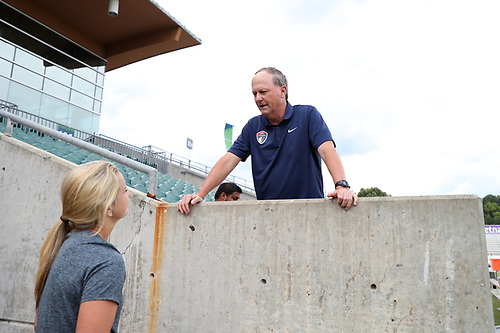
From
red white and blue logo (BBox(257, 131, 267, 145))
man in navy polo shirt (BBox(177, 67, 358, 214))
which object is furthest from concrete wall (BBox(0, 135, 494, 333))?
red white and blue logo (BBox(257, 131, 267, 145))

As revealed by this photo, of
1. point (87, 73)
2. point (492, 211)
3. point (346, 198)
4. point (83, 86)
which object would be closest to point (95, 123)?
point (83, 86)

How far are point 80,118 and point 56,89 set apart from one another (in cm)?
132

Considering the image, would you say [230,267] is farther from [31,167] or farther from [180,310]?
[31,167]

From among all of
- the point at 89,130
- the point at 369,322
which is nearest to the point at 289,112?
the point at 369,322

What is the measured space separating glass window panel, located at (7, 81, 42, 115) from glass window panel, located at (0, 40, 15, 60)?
2.70ft

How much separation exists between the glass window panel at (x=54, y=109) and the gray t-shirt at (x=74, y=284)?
13.7 m

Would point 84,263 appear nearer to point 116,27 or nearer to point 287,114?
point 287,114

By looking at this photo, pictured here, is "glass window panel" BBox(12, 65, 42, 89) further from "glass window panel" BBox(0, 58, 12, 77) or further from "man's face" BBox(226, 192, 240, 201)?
"man's face" BBox(226, 192, 240, 201)

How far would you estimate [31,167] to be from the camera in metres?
3.44

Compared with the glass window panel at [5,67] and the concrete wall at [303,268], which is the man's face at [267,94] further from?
the glass window panel at [5,67]

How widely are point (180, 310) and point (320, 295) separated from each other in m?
0.93

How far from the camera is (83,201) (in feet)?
4.77

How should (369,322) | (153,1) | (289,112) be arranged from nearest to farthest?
(369,322), (289,112), (153,1)

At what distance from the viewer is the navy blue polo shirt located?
274cm
